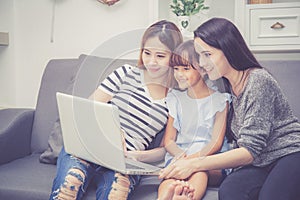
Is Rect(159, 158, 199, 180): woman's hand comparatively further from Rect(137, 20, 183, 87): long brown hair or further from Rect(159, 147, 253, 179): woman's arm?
Rect(137, 20, 183, 87): long brown hair

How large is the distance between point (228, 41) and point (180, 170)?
432mm

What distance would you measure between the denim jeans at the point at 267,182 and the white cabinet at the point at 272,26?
78 centimetres

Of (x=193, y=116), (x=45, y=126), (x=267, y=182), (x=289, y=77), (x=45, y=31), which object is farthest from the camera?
(x=45, y=31)

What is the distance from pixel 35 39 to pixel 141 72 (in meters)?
1.17

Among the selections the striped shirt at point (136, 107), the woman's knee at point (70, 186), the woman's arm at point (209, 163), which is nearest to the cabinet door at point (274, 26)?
the striped shirt at point (136, 107)

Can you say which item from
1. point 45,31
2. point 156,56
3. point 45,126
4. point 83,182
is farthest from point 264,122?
point 45,31

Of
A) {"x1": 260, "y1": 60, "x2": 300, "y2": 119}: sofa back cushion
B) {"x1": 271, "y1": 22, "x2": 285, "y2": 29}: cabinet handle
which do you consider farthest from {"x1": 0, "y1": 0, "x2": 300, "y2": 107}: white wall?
{"x1": 260, "y1": 60, "x2": 300, "y2": 119}: sofa back cushion

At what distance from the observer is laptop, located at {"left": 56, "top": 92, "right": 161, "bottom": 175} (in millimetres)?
1146

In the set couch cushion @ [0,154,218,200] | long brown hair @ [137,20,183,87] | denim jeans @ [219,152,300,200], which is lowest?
couch cushion @ [0,154,218,200]

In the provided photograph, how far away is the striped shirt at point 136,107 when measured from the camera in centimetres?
137

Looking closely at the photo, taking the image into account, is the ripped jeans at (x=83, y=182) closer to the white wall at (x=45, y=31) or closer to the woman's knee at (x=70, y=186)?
the woman's knee at (x=70, y=186)

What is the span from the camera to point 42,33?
2.33 meters

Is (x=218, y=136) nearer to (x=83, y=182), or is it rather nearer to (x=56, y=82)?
(x=83, y=182)

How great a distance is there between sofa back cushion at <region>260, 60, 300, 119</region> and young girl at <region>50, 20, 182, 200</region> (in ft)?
1.50
